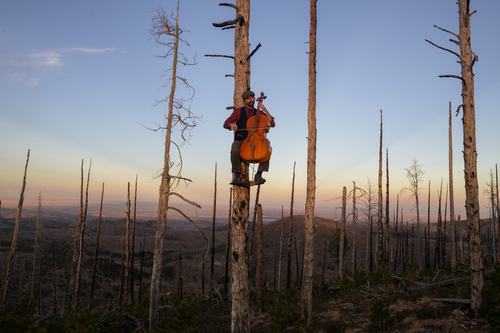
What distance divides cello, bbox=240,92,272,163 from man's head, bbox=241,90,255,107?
309 millimetres

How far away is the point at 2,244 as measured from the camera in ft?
171

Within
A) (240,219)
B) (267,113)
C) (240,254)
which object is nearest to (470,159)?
(267,113)

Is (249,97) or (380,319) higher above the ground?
(249,97)

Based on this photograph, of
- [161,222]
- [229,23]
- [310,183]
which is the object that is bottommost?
[161,222]

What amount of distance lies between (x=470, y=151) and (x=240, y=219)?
25.1ft

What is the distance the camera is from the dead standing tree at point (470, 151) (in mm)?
7676

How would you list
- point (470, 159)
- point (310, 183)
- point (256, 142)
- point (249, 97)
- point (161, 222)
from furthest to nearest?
point (161, 222) < point (310, 183) < point (470, 159) < point (249, 97) < point (256, 142)

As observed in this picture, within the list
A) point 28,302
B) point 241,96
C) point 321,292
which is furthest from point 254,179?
point 321,292

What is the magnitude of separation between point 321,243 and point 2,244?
6849 cm

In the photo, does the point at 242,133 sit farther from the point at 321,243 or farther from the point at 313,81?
the point at 321,243

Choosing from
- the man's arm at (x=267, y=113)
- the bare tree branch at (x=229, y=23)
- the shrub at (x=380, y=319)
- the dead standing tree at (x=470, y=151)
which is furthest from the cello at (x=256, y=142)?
the dead standing tree at (x=470, y=151)

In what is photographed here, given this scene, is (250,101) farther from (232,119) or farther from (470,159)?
(470,159)

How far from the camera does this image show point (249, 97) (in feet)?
15.5

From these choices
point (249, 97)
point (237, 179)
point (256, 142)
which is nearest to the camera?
point (256, 142)
